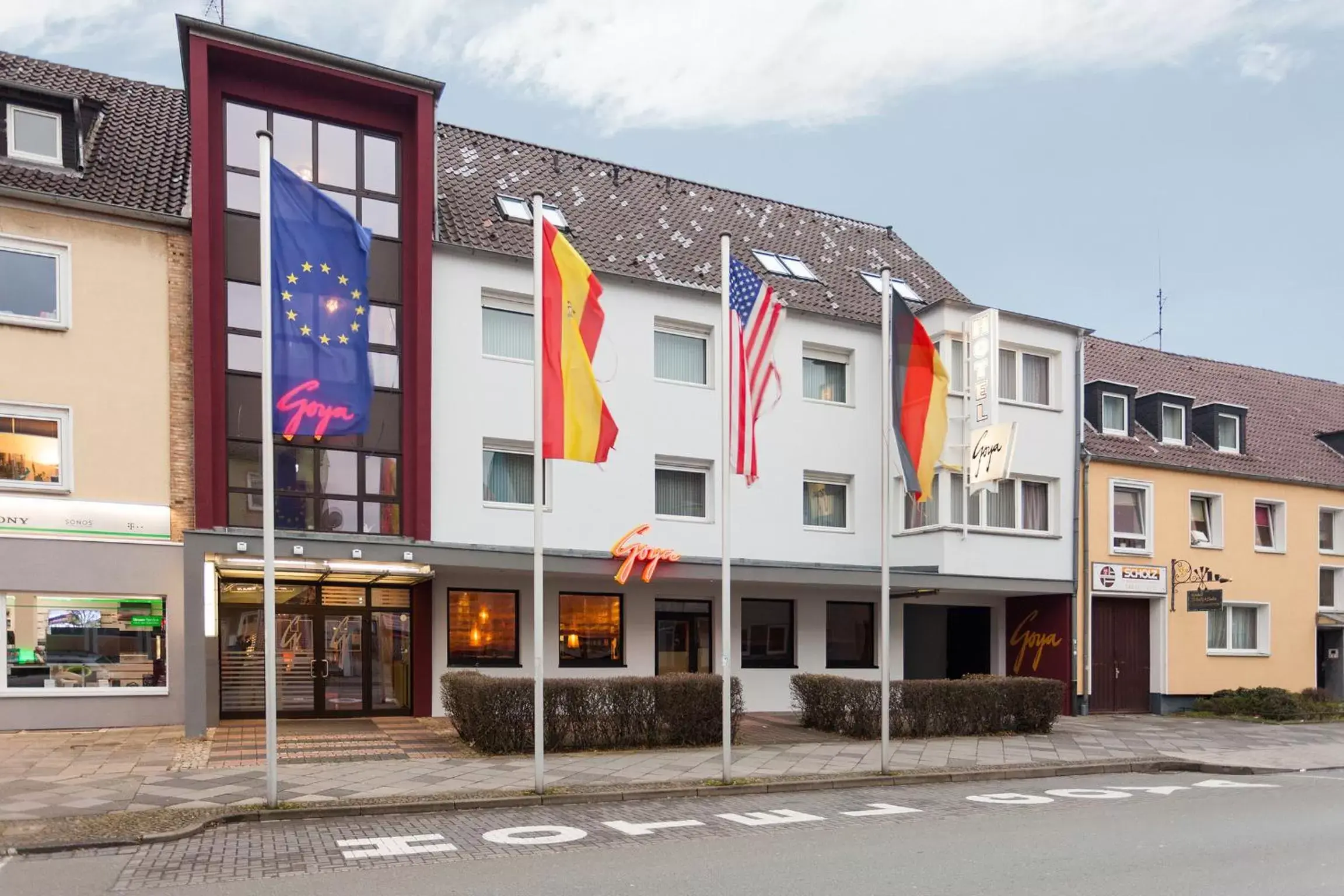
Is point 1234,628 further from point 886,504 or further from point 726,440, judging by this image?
point 726,440

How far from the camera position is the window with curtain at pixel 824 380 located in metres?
22.3

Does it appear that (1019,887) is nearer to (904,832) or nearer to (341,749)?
(904,832)

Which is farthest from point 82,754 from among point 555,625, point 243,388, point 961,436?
point 961,436

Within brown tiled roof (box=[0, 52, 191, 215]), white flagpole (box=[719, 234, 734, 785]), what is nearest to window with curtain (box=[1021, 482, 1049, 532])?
white flagpole (box=[719, 234, 734, 785])

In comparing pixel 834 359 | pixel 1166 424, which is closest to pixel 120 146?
pixel 834 359

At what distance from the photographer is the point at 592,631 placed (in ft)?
67.6

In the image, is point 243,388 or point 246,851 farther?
→ point 243,388

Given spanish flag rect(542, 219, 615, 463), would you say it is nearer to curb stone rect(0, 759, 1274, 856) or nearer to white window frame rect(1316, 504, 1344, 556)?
curb stone rect(0, 759, 1274, 856)

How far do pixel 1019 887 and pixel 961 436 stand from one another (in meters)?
15.1

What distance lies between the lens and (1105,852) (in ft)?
30.1

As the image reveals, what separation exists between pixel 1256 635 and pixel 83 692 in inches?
986

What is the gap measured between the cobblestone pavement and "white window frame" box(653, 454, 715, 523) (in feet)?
17.3

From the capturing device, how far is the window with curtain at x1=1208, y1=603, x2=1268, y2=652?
25.5m

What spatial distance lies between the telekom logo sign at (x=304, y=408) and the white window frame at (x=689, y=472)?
9.63 metres
